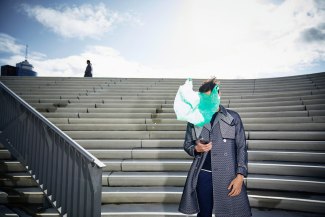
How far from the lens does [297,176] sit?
12.8ft

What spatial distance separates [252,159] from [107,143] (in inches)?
123

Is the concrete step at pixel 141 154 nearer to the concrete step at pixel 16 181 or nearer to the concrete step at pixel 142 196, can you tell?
the concrete step at pixel 142 196

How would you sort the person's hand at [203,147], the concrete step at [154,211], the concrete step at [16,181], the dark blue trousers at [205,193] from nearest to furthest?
the person's hand at [203,147] < the dark blue trousers at [205,193] < the concrete step at [154,211] < the concrete step at [16,181]

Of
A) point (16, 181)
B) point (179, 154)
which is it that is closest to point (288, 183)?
point (179, 154)

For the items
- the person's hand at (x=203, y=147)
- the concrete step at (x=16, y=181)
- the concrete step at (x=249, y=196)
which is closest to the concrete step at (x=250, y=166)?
the concrete step at (x=249, y=196)

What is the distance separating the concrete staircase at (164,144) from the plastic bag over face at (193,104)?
6.85 feet

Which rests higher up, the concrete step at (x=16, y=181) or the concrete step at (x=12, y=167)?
the concrete step at (x=12, y=167)

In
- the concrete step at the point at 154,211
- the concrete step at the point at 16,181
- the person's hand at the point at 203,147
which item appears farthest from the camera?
the concrete step at the point at 16,181

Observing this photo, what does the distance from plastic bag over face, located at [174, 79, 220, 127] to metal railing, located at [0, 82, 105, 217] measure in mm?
1095

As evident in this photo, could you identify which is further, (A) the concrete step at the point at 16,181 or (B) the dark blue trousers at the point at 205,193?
(A) the concrete step at the point at 16,181

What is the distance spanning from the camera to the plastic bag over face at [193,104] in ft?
6.03

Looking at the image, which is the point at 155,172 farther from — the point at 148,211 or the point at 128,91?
the point at 128,91

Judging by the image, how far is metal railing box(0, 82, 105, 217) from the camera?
2.55 m

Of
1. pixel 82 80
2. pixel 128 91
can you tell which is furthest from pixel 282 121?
pixel 82 80
